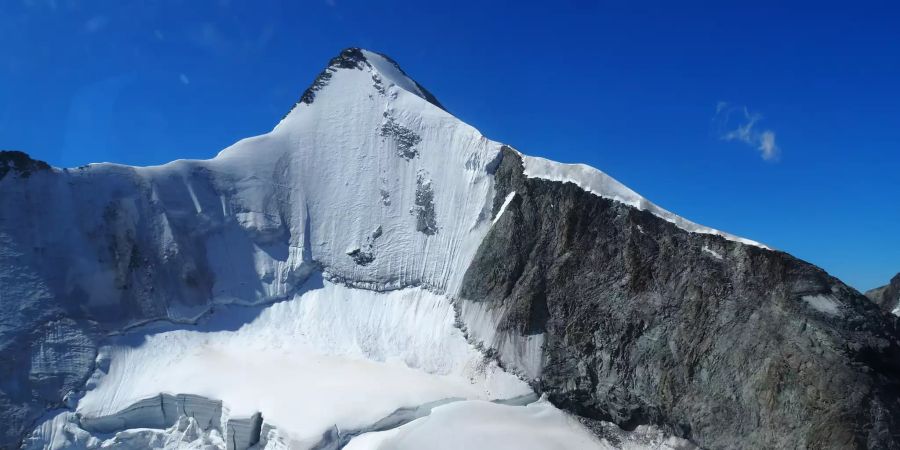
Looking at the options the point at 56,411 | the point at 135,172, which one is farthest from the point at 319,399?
the point at 135,172

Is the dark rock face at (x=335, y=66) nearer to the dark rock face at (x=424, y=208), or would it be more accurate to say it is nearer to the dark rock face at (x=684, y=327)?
the dark rock face at (x=424, y=208)

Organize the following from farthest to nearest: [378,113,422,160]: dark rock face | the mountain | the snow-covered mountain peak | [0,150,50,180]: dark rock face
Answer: the snow-covered mountain peak
[378,113,422,160]: dark rock face
[0,150,50,180]: dark rock face
the mountain

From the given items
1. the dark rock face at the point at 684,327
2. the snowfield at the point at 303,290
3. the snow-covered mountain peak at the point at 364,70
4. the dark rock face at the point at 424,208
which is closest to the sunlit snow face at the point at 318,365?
the snowfield at the point at 303,290

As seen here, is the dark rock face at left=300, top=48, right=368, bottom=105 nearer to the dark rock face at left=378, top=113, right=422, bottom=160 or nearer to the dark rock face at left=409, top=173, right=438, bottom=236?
the dark rock face at left=378, top=113, right=422, bottom=160

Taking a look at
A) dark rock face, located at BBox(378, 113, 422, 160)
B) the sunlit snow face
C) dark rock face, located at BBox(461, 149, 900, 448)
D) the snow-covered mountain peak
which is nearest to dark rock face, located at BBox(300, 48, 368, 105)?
the snow-covered mountain peak

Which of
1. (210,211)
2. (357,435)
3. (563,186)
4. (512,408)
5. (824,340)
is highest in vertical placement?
(563,186)

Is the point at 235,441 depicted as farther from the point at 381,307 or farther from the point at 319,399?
the point at 381,307
